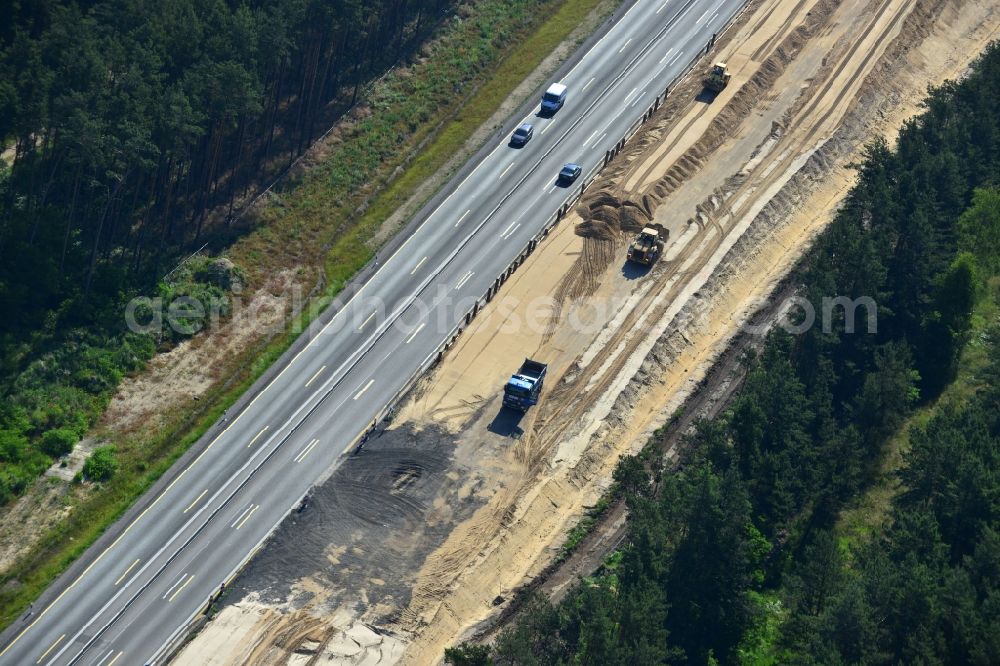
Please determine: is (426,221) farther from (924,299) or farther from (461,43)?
(924,299)

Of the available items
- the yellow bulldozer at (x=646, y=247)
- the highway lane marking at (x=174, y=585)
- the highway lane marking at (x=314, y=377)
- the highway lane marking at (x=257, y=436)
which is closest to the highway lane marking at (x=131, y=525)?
the highway lane marking at (x=257, y=436)

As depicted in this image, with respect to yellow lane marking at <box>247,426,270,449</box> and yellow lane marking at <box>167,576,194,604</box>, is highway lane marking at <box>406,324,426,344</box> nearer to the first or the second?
yellow lane marking at <box>247,426,270,449</box>

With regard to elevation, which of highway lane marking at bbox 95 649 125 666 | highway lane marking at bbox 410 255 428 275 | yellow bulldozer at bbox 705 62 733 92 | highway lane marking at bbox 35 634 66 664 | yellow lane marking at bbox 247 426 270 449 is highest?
yellow bulldozer at bbox 705 62 733 92

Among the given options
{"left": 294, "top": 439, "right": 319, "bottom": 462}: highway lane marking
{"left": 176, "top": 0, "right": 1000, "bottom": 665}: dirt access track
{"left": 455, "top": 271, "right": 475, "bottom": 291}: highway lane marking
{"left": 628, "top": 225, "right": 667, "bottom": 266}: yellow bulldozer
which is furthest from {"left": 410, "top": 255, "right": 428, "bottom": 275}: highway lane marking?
{"left": 294, "top": 439, "right": 319, "bottom": 462}: highway lane marking

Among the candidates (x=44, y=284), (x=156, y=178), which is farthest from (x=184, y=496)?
(x=156, y=178)

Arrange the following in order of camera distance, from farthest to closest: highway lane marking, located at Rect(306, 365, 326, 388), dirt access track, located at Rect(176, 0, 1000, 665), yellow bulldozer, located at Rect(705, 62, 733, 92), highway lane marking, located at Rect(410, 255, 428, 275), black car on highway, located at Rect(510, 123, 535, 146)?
yellow bulldozer, located at Rect(705, 62, 733, 92) → black car on highway, located at Rect(510, 123, 535, 146) → highway lane marking, located at Rect(410, 255, 428, 275) → highway lane marking, located at Rect(306, 365, 326, 388) → dirt access track, located at Rect(176, 0, 1000, 665)

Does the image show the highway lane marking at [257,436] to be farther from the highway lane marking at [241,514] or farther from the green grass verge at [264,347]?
the highway lane marking at [241,514]
